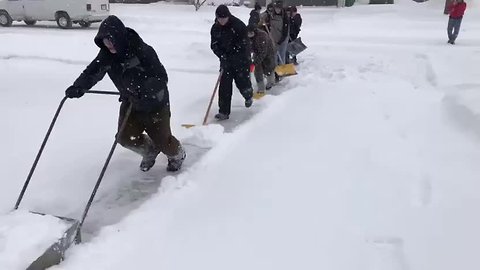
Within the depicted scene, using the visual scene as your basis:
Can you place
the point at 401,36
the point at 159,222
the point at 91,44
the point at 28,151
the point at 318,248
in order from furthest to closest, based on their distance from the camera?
the point at 401,36, the point at 91,44, the point at 28,151, the point at 159,222, the point at 318,248

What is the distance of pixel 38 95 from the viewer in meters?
7.27

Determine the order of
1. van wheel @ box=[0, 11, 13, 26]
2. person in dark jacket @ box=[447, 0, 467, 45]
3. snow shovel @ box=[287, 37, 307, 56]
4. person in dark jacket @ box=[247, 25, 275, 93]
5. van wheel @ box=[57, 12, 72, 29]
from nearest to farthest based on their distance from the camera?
1. person in dark jacket @ box=[247, 25, 275, 93]
2. snow shovel @ box=[287, 37, 307, 56]
3. person in dark jacket @ box=[447, 0, 467, 45]
4. van wheel @ box=[57, 12, 72, 29]
5. van wheel @ box=[0, 11, 13, 26]

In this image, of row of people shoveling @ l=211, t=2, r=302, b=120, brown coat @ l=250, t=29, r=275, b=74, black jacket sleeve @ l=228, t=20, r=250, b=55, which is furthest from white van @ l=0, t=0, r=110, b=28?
black jacket sleeve @ l=228, t=20, r=250, b=55

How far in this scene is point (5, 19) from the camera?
17500 mm

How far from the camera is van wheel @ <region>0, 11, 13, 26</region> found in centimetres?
1742

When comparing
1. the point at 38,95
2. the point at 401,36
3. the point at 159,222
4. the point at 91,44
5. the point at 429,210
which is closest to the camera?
the point at 159,222

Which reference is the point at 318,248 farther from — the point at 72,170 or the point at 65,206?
the point at 72,170

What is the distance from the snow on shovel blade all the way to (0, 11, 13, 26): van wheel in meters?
17.1

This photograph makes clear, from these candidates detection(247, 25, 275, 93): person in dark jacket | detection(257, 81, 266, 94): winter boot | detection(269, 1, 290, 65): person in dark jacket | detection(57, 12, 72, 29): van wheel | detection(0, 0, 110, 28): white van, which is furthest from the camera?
detection(57, 12, 72, 29): van wheel

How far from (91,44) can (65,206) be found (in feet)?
30.2

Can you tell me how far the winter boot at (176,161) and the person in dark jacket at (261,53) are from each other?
3382mm

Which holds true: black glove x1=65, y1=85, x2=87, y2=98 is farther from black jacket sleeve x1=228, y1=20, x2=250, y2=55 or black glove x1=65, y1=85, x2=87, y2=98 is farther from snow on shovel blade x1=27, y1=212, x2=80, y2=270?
black jacket sleeve x1=228, y1=20, x2=250, y2=55

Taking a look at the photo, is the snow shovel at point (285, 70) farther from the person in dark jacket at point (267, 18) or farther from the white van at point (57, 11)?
the white van at point (57, 11)

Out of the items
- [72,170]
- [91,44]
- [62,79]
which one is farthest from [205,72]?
[72,170]
